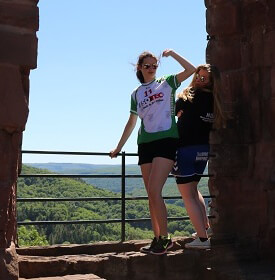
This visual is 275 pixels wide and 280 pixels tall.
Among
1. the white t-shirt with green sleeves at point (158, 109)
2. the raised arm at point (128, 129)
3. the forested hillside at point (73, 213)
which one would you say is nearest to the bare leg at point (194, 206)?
the white t-shirt with green sleeves at point (158, 109)

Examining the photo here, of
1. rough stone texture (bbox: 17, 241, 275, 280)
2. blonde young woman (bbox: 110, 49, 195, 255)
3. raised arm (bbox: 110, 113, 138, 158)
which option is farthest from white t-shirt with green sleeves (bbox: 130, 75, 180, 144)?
rough stone texture (bbox: 17, 241, 275, 280)

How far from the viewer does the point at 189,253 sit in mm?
6633

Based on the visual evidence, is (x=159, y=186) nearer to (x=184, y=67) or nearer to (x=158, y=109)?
(x=158, y=109)

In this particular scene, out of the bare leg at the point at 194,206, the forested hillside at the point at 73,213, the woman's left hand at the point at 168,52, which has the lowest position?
the forested hillside at the point at 73,213

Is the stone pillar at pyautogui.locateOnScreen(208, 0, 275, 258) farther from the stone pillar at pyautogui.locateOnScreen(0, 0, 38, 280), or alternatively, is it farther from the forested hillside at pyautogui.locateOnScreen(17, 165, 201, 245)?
the forested hillside at pyautogui.locateOnScreen(17, 165, 201, 245)

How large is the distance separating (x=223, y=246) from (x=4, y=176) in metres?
3.11

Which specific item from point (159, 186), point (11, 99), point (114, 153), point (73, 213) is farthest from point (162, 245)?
point (73, 213)

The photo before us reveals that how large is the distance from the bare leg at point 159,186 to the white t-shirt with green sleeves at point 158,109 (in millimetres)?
233

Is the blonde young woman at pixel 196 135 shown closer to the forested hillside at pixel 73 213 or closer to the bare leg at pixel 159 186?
the bare leg at pixel 159 186

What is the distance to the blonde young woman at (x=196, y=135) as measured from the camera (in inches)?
247

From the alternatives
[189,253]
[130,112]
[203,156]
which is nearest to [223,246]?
[189,253]

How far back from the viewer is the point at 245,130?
750cm

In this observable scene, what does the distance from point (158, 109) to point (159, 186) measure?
691mm

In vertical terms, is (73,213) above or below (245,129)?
below
